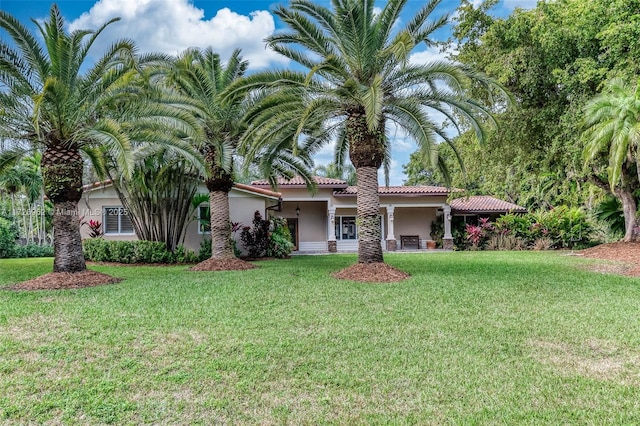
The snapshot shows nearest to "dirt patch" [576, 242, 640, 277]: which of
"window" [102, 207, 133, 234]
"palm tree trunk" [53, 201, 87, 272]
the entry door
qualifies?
the entry door

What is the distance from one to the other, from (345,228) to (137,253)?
14244 millimetres

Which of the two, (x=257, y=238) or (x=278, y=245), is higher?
(x=257, y=238)

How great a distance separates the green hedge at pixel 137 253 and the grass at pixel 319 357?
7.28 m

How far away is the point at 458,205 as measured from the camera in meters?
27.9

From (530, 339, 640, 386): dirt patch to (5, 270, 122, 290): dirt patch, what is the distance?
34.5ft

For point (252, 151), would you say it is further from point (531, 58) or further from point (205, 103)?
point (531, 58)

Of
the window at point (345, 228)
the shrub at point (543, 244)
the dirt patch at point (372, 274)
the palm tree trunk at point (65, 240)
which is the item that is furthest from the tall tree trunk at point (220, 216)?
the shrub at point (543, 244)

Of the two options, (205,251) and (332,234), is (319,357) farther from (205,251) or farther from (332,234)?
(332,234)

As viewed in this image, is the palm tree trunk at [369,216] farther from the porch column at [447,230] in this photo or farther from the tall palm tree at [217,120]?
the porch column at [447,230]

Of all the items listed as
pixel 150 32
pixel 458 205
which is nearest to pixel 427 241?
pixel 458 205

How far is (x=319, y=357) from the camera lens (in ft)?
17.5

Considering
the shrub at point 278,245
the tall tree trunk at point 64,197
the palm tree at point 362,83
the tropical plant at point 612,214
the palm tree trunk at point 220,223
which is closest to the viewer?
the tall tree trunk at point 64,197

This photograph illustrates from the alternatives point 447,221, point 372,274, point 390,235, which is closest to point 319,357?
point 372,274

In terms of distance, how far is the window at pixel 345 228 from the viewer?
2730cm
